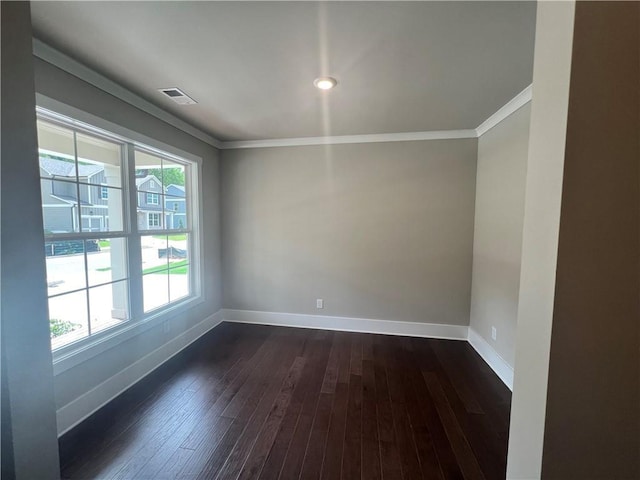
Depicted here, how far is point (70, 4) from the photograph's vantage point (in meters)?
1.31

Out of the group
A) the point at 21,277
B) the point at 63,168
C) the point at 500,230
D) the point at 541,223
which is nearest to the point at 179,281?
the point at 63,168

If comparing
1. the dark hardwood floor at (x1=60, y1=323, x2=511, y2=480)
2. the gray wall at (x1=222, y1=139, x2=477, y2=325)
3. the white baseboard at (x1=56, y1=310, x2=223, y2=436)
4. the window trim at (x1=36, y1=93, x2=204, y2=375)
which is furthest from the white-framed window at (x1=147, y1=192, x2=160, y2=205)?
the dark hardwood floor at (x1=60, y1=323, x2=511, y2=480)

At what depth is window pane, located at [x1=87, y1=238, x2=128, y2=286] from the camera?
6.88 feet

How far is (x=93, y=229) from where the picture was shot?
208 centimetres

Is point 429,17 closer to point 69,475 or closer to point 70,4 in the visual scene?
point 70,4

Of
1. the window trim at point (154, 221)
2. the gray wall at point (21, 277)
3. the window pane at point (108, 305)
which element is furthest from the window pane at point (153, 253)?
the gray wall at point (21, 277)

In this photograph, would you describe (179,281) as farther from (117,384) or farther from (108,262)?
(117,384)

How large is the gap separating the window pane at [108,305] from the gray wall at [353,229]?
4.99 ft

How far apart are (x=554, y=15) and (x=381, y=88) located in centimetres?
153

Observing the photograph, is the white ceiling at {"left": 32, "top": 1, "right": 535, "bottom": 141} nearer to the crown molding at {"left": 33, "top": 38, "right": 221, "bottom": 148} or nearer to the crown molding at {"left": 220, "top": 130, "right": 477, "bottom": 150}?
the crown molding at {"left": 33, "top": 38, "right": 221, "bottom": 148}

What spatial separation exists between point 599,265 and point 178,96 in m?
2.80

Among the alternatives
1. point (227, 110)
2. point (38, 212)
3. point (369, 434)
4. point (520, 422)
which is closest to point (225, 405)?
point (369, 434)

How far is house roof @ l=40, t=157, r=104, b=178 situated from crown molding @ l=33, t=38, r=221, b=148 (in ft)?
1.93

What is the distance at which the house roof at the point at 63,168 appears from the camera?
5.81ft
